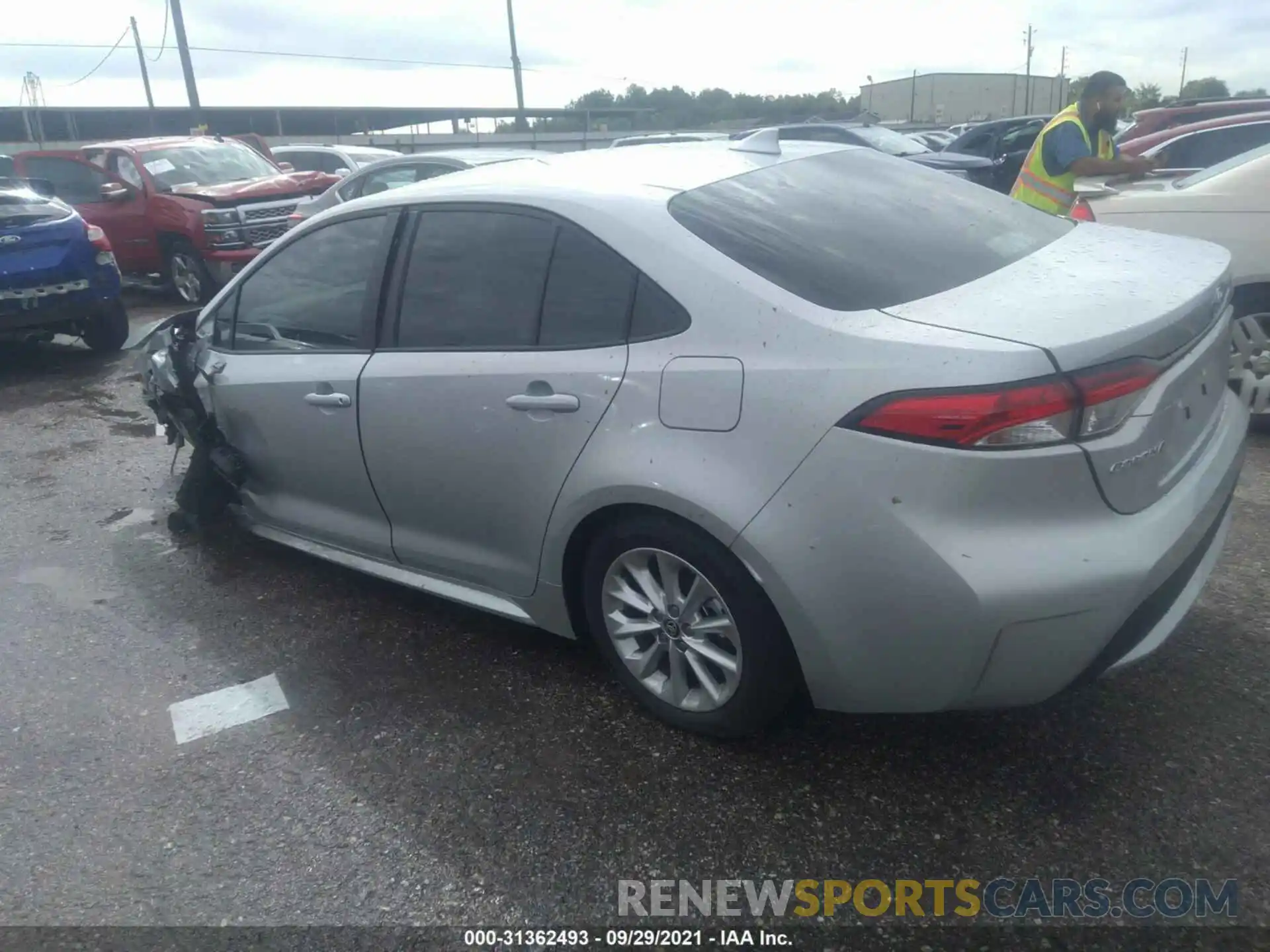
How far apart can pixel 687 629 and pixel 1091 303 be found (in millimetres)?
1312

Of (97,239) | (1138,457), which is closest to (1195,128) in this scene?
(1138,457)

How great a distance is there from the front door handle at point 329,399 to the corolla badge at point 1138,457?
2332 mm

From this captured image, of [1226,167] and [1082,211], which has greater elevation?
[1226,167]

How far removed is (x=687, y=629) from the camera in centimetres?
272

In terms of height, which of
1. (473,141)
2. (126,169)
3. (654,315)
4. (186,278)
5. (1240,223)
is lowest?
(186,278)

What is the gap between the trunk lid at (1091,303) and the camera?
7.38 ft

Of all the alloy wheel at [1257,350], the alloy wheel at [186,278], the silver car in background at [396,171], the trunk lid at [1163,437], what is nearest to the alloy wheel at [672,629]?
the trunk lid at [1163,437]

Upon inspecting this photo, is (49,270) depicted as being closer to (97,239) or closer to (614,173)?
(97,239)

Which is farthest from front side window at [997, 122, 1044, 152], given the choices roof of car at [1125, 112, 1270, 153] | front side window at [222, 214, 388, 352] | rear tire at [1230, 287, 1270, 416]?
front side window at [222, 214, 388, 352]

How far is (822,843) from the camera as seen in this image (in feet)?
8.04

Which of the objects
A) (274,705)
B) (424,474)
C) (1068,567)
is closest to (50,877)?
(274,705)

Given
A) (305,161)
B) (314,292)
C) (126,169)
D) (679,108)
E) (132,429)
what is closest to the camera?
(314,292)

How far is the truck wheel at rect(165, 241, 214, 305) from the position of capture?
10.5 metres

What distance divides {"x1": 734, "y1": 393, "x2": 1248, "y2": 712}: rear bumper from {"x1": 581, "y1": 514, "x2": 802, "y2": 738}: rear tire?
0.35ft
